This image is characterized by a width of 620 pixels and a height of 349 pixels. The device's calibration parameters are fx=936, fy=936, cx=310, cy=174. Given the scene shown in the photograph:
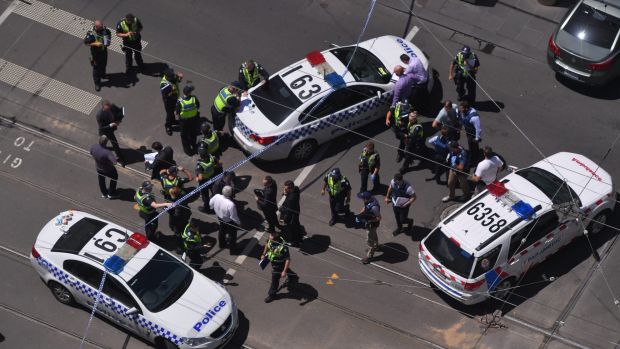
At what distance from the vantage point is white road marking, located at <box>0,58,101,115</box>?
21859mm

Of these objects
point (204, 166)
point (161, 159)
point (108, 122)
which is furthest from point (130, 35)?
point (204, 166)

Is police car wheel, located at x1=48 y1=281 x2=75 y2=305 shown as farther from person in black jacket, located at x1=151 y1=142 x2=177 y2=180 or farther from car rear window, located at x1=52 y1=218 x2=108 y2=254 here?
person in black jacket, located at x1=151 y1=142 x2=177 y2=180

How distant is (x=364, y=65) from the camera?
831 inches

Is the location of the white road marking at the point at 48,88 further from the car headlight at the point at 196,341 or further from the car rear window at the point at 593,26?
the car rear window at the point at 593,26

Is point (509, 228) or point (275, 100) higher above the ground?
point (509, 228)

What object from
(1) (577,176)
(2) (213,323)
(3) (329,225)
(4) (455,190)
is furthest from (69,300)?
(1) (577,176)

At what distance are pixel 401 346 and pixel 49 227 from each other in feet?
23.5

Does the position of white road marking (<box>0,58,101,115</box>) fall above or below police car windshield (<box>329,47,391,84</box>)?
below

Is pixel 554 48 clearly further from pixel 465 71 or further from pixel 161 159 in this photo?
pixel 161 159

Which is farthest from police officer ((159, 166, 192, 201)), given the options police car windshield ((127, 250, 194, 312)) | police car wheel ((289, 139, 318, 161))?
police car wheel ((289, 139, 318, 161))

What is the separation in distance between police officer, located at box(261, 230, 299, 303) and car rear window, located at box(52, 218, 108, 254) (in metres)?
3.29

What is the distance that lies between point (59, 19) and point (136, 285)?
9.26 metres

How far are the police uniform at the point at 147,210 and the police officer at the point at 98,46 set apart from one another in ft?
13.7

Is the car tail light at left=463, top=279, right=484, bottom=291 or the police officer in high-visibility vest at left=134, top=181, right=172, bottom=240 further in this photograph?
the police officer in high-visibility vest at left=134, top=181, right=172, bottom=240
